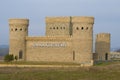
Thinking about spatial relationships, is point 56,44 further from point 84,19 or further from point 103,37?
point 103,37

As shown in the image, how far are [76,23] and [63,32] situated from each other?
23.6ft

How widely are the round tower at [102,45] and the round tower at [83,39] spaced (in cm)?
964

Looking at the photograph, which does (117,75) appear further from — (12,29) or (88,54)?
(12,29)

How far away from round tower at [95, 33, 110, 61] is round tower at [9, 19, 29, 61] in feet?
41.8

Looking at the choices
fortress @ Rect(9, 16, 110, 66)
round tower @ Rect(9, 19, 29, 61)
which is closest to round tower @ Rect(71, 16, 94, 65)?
fortress @ Rect(9, 16, 110, 66)

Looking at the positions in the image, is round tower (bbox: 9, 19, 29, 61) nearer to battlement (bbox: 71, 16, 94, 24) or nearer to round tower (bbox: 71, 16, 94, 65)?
round tower (bbox: 71, 16, 94, 65)

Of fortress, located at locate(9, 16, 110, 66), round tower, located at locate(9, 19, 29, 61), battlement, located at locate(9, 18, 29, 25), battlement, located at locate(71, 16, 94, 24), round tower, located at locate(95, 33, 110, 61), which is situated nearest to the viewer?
fortress, located at locate(9, 16, 110, 66)

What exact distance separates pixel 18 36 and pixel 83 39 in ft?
31.9

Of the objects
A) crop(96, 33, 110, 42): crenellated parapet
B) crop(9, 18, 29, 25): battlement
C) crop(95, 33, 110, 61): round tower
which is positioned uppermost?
crop(9, 18, 29, 25): battlement

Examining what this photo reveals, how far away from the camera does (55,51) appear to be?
208 ft

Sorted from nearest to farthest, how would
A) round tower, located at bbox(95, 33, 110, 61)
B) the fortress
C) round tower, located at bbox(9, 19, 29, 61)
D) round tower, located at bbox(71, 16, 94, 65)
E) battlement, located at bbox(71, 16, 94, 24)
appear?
round tower, located at bbox(71, 16, 94, 65) → the fortress → battlement, located at bbox(71, 16, 94, 24) → round tower, located at bbox(9, 19, 29, 61) → round tower, located at bbox(95, 33, 110, 61)

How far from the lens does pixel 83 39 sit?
6188cm

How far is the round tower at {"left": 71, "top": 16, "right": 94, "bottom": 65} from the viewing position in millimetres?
61562

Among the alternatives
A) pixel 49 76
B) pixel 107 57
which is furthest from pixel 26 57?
pixel 49 76
